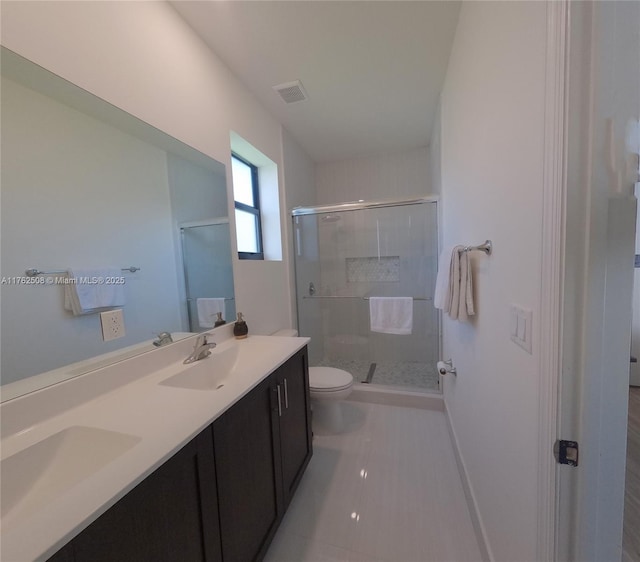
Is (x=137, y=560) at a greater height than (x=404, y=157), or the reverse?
(x=404, y=157)

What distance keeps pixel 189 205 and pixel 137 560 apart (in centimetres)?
142

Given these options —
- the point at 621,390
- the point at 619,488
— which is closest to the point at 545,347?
A: the point at 621,390

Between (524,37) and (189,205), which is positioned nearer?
(524,37)

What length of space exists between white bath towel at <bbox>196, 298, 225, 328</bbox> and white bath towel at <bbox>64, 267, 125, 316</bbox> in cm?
45

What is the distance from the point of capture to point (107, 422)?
2.61 ft

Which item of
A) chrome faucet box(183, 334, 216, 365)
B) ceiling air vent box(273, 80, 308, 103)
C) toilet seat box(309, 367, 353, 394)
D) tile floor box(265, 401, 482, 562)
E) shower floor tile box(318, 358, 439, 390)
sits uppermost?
ceiling air vent box(273, 80, 308, 103)

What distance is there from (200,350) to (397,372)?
210cm

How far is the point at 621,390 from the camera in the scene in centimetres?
56

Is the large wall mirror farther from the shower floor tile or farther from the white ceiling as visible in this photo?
the shower floor tile

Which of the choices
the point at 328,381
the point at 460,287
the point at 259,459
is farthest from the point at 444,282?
the point at 259,459

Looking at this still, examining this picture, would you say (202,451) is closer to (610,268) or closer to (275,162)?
(610,268)

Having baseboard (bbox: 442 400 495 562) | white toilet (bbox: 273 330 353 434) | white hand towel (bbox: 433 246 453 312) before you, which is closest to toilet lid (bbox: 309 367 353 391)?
white toilet (bbox: 273 330 353 434)

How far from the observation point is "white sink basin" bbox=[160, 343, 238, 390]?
116 cm

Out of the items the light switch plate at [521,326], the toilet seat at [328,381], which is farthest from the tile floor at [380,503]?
the light switch plate at [521,326]
